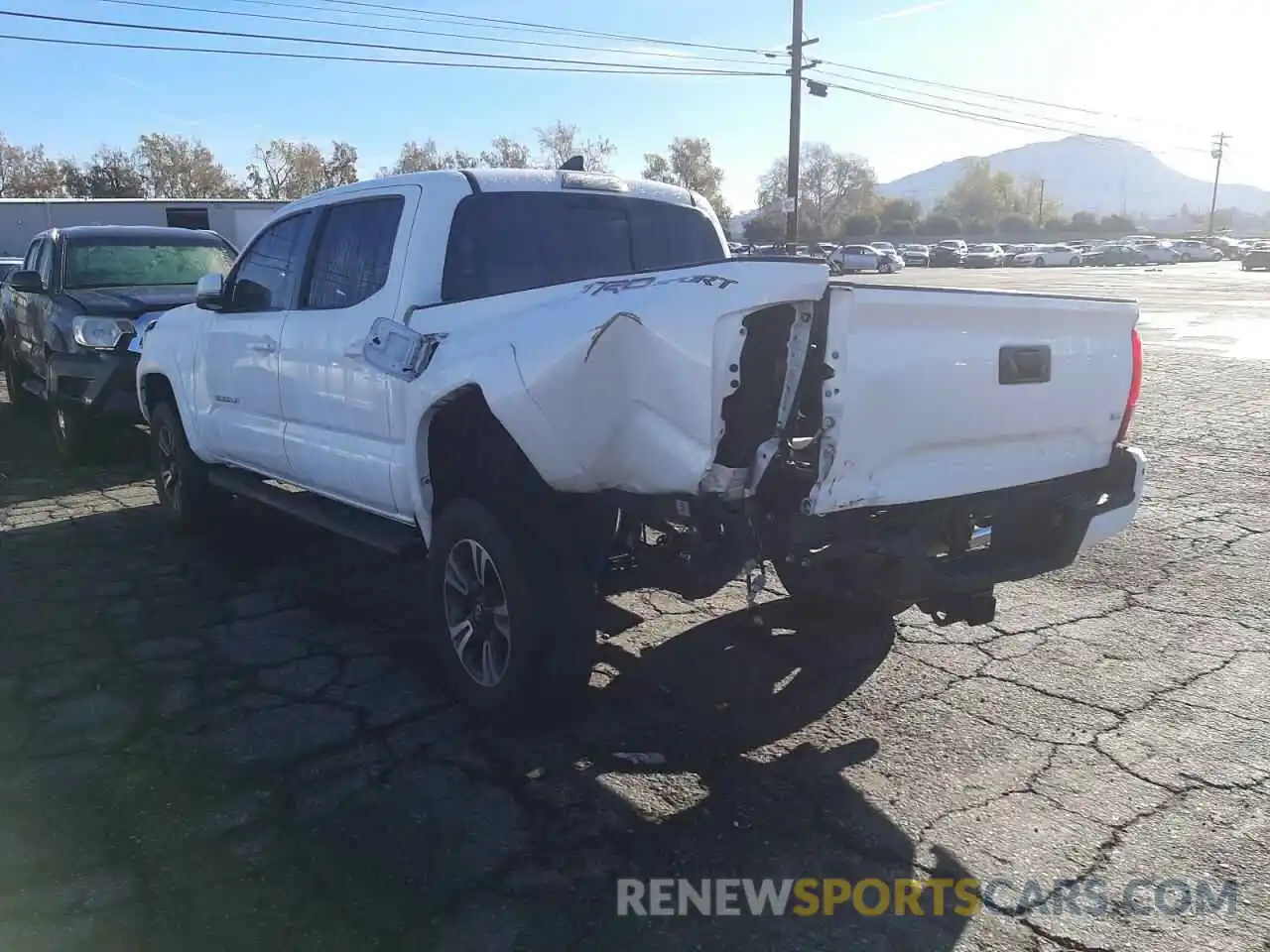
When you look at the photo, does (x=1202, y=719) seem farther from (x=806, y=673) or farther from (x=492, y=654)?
(x=492, y=654)

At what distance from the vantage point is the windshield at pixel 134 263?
31.6ft

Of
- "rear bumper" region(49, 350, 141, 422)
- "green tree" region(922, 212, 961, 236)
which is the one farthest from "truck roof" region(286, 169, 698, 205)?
"green tree" region(922, 212, 961, 236)

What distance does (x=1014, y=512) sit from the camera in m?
3.80

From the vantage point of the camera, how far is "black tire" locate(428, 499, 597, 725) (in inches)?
145

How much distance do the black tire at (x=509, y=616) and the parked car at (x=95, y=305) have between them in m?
5.47

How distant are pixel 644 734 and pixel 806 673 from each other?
0.93 m

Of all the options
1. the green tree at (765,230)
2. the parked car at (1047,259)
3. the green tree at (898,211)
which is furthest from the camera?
the green tree at (898,211)

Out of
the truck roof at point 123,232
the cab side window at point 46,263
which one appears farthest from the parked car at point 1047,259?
the cab side window at point 46,263

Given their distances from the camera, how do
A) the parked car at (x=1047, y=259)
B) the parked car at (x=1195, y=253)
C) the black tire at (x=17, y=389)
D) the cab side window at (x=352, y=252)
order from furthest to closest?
the parked car at (x=1195, y=253), the parked car at (x=1047, y=259), the black tire at (x=17, y=389), the cab side window at (x=352, y=252)

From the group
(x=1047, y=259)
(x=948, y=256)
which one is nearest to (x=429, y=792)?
(x=948, y=256)

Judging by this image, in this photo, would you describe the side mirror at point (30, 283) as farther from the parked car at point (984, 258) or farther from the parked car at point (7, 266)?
the parked car at point (984, 258)

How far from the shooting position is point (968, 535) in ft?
12.0

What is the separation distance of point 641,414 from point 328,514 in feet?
7.76

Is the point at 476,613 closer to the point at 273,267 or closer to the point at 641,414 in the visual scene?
the point at 641,414
